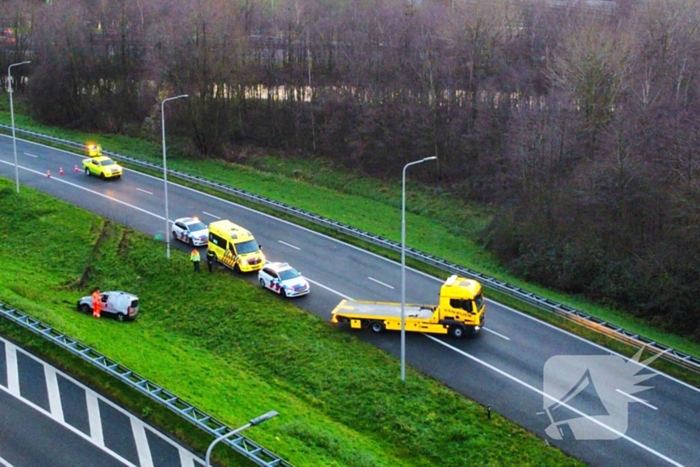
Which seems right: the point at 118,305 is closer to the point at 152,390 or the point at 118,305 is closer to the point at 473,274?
the point at 152,390

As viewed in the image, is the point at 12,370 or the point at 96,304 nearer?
the point at 12,370

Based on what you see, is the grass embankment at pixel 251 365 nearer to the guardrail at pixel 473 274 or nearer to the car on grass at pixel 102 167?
the guardrail at pixel 473 274

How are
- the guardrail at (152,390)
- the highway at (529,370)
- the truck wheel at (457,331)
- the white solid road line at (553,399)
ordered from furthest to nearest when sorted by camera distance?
1. the truck wheel at (457,331)
2. the highway at (529,370)
3. the white solid road line at (553,399)
4. the guardrail at (152,390)

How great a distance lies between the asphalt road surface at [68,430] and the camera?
76.3 feet

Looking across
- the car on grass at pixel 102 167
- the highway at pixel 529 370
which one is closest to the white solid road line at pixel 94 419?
the highway at pixel 529 370

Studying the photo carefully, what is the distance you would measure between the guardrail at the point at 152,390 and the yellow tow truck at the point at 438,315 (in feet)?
32.0

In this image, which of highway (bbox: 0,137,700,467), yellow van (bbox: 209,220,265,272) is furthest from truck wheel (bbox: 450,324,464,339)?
yellow van (bbox: 209,220,265,272)

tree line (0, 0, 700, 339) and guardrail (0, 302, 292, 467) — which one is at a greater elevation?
tree line (0, 0, 700, 339)

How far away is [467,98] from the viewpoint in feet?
216

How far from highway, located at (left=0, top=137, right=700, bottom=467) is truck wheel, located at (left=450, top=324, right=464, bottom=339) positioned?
35 cm

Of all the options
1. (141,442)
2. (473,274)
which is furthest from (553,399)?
(141,442)

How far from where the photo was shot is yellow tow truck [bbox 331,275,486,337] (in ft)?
107

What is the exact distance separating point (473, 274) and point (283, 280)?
993cm

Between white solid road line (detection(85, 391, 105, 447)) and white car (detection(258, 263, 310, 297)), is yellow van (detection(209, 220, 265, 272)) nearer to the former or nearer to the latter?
white car (detection(258, 263, 310, 297))
